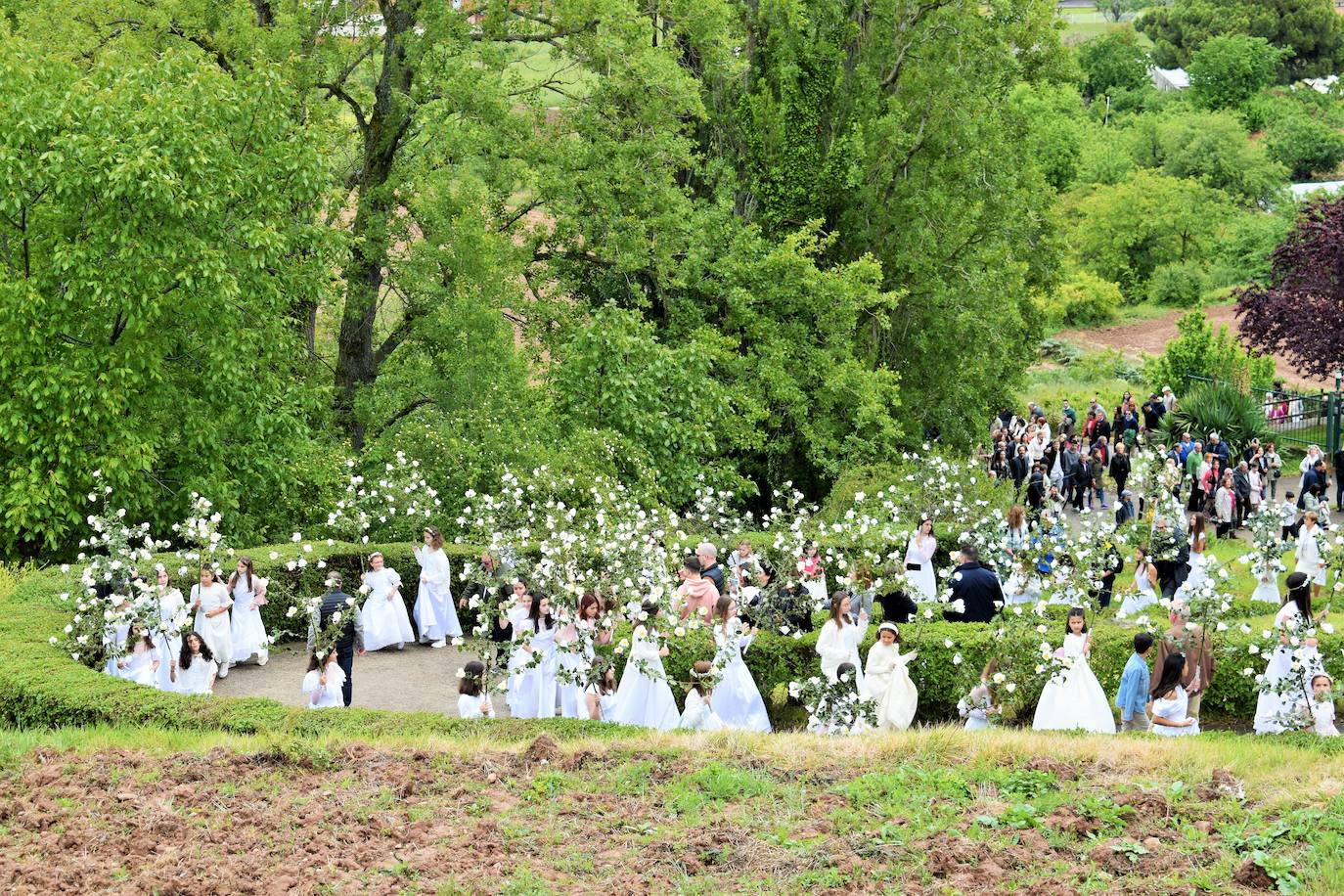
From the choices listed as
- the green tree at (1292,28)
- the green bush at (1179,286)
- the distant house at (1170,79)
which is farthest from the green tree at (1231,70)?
the green bush at (1179,286)

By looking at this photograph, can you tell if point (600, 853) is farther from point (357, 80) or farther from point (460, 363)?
point (357, 80)

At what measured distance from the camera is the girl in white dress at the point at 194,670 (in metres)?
14.5

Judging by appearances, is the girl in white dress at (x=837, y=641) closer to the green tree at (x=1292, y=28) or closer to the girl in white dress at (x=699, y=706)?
the girl in white dress at (x=699, y=706)

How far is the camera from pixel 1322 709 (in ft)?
39.7

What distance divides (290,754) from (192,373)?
9527 millimetres

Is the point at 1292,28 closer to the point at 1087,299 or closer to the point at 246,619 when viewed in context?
the point at 1087,299

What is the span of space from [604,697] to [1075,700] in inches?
166

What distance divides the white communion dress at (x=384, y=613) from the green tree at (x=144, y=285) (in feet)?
10.0

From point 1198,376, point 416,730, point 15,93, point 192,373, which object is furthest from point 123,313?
point 1198,376

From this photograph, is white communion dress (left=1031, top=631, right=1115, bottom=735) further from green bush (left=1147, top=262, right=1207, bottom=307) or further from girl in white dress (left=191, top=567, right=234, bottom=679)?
green bush (left=1147, top=262, right=1207, bottom=307)

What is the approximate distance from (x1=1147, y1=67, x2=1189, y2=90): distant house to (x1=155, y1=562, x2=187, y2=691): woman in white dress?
3223 inches

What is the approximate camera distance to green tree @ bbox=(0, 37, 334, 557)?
707 inches

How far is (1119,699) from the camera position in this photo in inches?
499

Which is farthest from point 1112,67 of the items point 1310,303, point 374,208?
point 374,208
